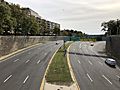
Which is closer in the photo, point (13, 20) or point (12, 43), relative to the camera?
point (12, 43)

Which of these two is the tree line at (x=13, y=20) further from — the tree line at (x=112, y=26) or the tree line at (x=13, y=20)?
the tree line at (x=112, y=26)

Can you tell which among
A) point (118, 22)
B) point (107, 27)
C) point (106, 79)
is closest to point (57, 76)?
point (106, 79)

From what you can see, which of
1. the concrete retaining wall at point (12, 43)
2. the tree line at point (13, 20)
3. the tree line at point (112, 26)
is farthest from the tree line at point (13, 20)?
the tree line at point (112, 26)

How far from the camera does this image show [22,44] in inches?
3546

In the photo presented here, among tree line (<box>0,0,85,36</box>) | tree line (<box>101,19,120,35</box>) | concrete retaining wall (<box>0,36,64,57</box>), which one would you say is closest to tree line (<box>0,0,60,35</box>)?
tree line (<box>0,0,85,36</box>)

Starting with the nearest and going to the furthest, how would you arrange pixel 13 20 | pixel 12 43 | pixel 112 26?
pixel 12 43 < pixel 13 20 < pixel 112 26

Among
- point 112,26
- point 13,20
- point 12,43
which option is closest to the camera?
point 12,43

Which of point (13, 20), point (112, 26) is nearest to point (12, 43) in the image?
point (13, 20)

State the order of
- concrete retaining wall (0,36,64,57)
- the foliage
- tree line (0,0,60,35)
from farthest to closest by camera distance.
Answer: tree line (0,0,60,35)
the foliage
concrete retaining wall (0,36,64,57)

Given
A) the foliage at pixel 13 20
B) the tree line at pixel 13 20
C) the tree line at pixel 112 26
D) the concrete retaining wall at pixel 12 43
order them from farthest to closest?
the tree line at pixel 112 26
the tree line at pixel 13 20
the foliage at pixel 13 20
the concrete retaining wall at pixel 12 43

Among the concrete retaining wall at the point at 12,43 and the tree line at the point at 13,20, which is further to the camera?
the tree line at the point at 13,20

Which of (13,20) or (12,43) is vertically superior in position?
(13,20)

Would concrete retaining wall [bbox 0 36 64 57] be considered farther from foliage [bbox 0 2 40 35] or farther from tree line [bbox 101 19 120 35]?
tree line [bbox 101 19 120 35]

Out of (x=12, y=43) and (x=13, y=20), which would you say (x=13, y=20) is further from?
(x=12, y=43)
